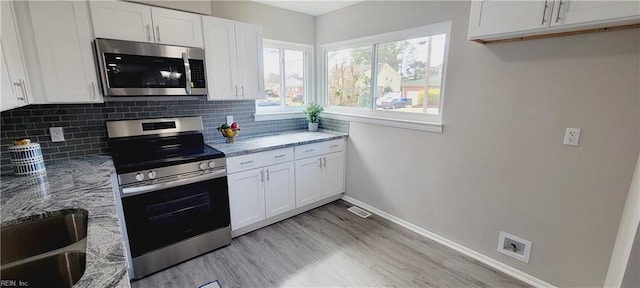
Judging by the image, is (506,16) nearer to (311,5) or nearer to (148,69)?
(311,5)

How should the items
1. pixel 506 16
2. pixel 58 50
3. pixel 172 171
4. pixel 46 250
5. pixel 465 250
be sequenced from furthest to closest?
1. pixel 465 250
2. pixel 172 171
3. pixel 58 50
4. pixel 506 16
5. pixel 46 250

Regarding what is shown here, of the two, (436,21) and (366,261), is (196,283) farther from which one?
(436,21)

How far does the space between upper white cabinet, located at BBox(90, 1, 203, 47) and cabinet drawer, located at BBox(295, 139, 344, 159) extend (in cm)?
142

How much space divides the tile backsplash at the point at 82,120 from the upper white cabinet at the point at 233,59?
1.17 ft

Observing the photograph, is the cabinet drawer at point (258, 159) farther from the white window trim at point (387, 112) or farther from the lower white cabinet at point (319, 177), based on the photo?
the white window trim at point (387, 112)

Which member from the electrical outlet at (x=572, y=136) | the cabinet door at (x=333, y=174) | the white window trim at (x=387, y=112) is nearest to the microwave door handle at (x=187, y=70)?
the cabinet door at (x=333, y=174)

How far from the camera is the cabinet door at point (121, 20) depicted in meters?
1.89

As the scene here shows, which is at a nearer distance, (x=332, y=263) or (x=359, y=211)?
(x=332, y=263)

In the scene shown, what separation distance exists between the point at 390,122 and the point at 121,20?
8.20ft

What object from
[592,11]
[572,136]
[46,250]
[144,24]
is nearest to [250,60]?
[144,24]

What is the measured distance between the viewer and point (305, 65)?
3602mm

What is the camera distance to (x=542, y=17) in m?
1.53

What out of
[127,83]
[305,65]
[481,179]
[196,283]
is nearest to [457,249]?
[481,179]

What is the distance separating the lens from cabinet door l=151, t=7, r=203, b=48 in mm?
2121
